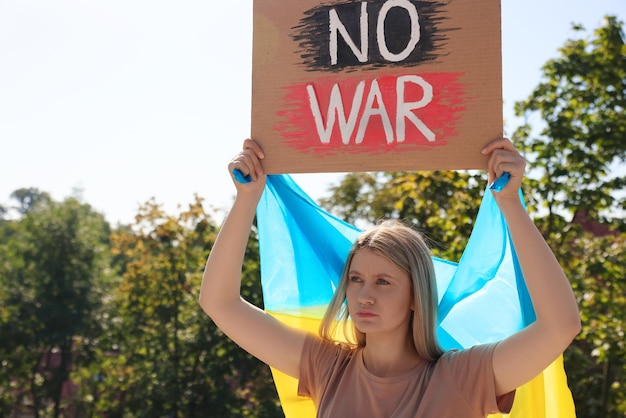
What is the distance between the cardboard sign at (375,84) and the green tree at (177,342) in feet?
37.8

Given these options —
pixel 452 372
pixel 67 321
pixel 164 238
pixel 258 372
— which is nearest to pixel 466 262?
pixel 452 372

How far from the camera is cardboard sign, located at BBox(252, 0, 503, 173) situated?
7.25 ft

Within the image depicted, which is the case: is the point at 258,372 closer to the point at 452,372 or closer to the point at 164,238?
the point at 164,238

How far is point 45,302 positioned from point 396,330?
17505 millimetres

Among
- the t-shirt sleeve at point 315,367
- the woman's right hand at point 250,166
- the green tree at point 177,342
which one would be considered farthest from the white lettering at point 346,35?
the green tree at point 177,342

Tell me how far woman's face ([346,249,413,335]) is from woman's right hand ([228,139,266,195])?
430 mm

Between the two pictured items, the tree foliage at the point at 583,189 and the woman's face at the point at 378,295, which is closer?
the woman's face at the point at 378,295

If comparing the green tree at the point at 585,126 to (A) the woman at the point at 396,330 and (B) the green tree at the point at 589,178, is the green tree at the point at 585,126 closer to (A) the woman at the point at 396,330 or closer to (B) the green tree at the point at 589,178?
(B) the green tree at the point at 589,178

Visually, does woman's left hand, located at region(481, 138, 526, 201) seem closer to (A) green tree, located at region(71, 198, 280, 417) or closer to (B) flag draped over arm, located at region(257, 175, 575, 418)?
(B) flag draped over arm, located at region(257, 175, 575, 418)

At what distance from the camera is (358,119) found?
91.3 inches

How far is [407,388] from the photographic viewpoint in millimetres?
2135

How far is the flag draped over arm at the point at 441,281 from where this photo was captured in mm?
2445

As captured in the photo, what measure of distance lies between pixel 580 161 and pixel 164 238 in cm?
1074

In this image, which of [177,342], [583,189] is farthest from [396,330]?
[177,342]
